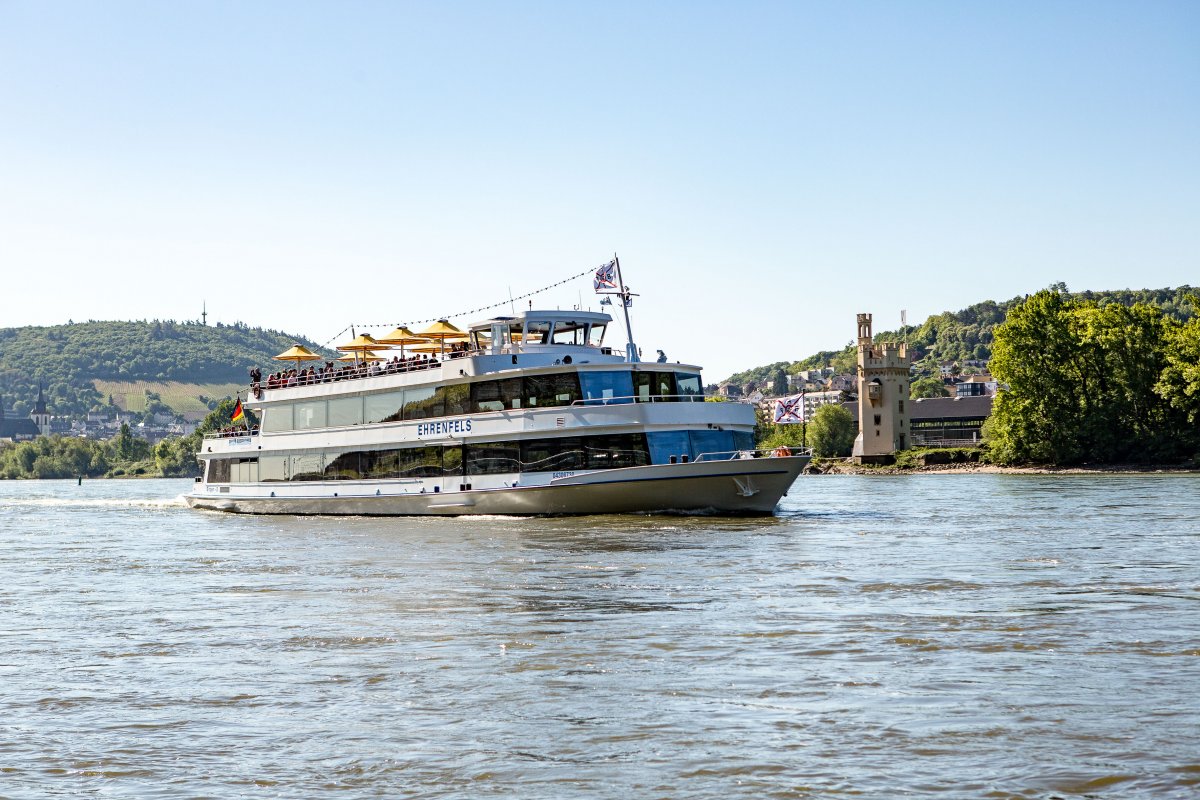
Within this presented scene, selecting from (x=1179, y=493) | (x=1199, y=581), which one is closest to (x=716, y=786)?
(x=1199, y=581)

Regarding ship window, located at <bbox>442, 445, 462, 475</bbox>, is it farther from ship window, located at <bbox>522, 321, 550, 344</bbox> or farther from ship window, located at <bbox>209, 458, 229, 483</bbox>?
ship window, located at <bbox>209, 458, 229, 483</bbox>

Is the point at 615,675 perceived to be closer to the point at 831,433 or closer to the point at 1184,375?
the point at 1184,375

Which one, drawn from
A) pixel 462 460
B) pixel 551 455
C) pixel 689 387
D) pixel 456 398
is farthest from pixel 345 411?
pixel 689 387

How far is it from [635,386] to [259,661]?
23.0 metres

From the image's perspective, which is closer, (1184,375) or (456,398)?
(456,398)

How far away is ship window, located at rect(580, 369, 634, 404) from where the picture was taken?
36.9 m

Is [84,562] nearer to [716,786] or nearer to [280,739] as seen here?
[280,739]

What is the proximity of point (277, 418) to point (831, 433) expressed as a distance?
359ft

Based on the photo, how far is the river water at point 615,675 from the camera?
9891mm

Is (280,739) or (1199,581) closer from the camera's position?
(280,739)

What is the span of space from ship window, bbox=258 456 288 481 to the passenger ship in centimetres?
113

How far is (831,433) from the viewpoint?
151 metres

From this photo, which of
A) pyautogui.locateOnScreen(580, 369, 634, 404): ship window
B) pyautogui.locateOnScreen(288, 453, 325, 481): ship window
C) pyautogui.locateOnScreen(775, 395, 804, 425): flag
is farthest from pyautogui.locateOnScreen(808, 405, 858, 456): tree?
pyautogui.locateOnScreen(580, 369, 634, 404): ship window

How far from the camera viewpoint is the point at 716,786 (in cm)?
952
